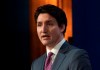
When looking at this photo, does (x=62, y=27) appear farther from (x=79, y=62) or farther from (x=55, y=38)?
(x=79, y=62)

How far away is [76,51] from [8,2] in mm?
886

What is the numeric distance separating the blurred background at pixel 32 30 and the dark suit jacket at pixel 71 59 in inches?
22.4

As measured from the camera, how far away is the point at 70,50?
4.49 feet

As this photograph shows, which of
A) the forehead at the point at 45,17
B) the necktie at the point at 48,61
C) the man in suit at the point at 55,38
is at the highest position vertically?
the forehead at the point at 45,17

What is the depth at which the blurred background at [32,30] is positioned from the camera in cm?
197

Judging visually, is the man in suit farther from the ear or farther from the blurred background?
the blurred background

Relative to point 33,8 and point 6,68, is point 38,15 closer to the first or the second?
point 33,8

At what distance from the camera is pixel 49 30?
1.36 m

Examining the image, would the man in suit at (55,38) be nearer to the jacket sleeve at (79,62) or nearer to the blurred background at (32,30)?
the jacket sleeve at (79,62)

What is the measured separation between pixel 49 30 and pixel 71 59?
0.20 m

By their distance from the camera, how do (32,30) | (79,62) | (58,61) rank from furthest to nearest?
(32,30) < (58,61) < (79,62)

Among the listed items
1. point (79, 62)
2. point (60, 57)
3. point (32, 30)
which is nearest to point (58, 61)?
point (60, 57)

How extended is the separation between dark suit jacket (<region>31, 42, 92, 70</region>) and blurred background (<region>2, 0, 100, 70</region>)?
57 cm

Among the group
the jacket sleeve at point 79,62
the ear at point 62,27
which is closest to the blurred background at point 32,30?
the ear at point 62,27
